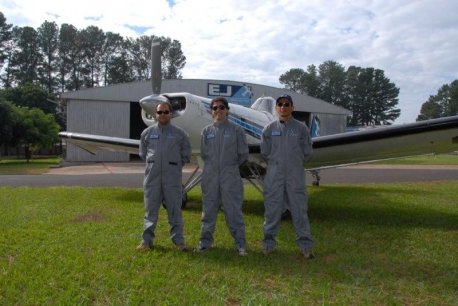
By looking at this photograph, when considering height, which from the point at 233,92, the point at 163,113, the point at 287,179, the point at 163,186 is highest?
the point at 233,92

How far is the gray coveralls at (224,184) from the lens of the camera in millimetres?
5062

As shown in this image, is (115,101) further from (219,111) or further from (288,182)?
(288,182)

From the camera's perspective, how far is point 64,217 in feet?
→ 23.1

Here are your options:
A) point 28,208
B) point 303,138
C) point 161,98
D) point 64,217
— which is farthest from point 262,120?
point 28,208

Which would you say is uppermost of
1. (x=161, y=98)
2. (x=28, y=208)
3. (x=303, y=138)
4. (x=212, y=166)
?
(x=161, y=98)

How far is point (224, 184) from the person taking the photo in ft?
16.6

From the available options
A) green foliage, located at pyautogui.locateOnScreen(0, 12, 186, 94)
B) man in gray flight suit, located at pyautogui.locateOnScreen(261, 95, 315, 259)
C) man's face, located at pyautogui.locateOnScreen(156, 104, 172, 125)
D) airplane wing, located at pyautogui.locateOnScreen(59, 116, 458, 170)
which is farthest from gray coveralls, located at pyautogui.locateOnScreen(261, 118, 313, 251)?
green foliage, located at pyautogui.locateOnScreen(0, 12, 186, 94)

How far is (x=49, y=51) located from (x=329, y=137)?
92.6m

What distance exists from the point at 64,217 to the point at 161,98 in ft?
8.69

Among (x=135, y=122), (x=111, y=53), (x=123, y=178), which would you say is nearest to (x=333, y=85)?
(x=111, y=53)

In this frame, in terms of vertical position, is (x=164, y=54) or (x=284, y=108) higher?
(x=164, y=54)

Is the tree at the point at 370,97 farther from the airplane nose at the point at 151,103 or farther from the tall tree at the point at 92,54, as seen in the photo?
the airplane nose at the point at 151,103

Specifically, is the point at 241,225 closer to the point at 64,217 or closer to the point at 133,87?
the point at 64,217

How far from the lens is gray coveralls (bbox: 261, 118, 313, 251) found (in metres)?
5.01
